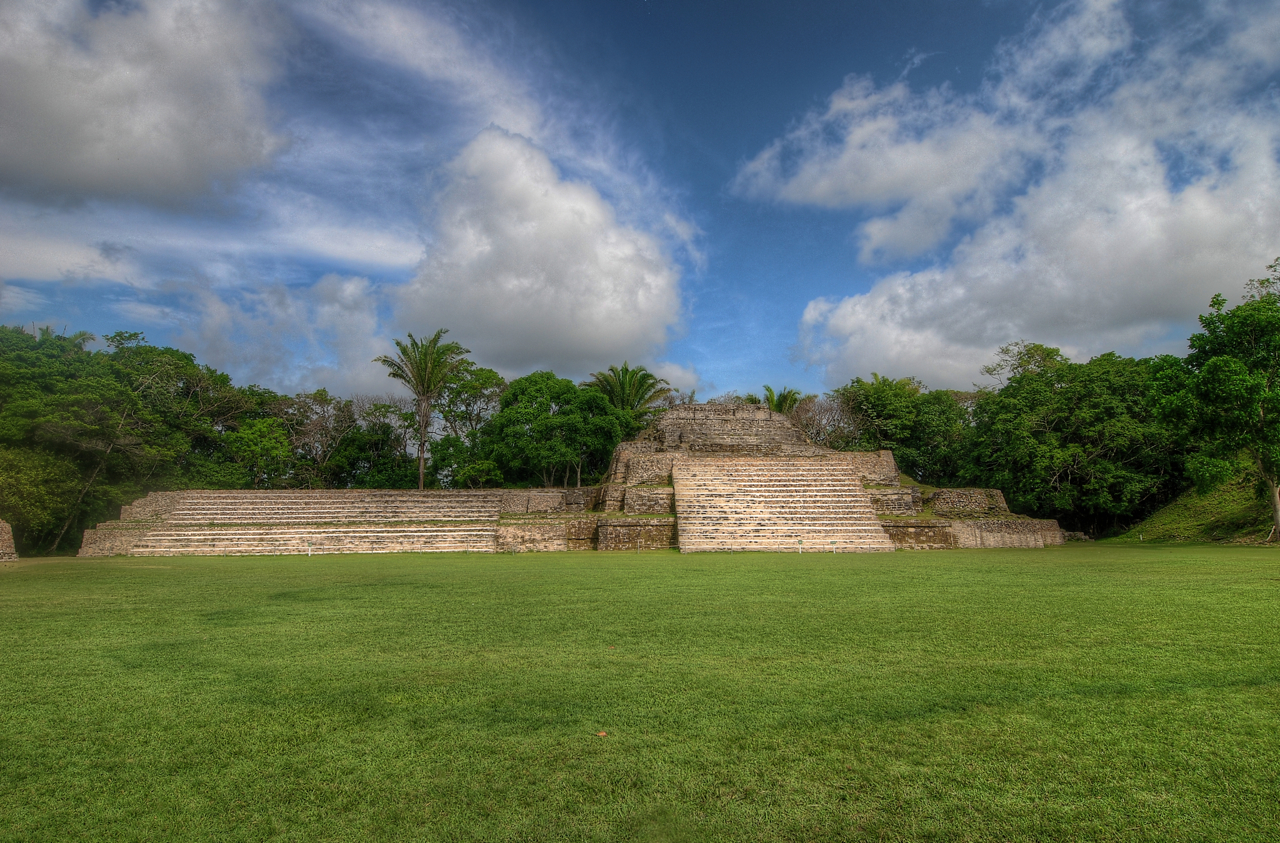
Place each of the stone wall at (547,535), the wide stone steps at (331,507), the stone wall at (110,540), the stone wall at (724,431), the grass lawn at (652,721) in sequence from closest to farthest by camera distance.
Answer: the grass lawn at (652,721), the stone wall at (110,540), the stone wall at (547,535), the wide stone steps at (331,507), the stone wall at (724,431)

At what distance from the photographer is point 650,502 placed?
14430 mm

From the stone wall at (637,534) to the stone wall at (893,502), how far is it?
475cm

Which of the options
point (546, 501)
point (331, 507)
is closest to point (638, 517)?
point (546, 501)

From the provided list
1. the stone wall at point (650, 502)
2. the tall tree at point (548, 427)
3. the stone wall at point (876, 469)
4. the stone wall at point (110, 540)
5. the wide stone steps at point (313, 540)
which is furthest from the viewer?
the tall tree at point (548, 427)

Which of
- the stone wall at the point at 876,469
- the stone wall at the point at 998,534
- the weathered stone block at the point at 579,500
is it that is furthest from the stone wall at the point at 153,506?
the stone wall at the point at 998,534

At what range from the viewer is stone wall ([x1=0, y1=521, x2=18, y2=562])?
38.4 feet

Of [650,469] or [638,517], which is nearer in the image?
[638,517]

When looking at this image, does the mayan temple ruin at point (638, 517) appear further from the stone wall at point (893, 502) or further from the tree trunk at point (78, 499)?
the tree trunk at point (78, 499)

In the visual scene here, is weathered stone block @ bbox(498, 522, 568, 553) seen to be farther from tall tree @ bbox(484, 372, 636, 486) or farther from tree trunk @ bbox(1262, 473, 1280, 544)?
tree trunk @ bbox(1262, 473, 1280, 544)

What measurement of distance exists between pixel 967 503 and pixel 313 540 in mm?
14828

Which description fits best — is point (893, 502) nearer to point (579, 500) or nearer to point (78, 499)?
point (579, 500)

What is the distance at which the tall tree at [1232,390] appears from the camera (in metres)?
11.5

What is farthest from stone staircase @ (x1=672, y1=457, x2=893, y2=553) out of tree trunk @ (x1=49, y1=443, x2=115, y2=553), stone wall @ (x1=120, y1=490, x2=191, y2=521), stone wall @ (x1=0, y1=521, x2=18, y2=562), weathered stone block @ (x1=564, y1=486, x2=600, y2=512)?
tree trunk @ (x1=49, y1=443, x2=115, y2=553)

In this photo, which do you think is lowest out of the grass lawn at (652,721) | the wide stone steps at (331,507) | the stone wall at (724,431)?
the grass lawn at (652,721)
